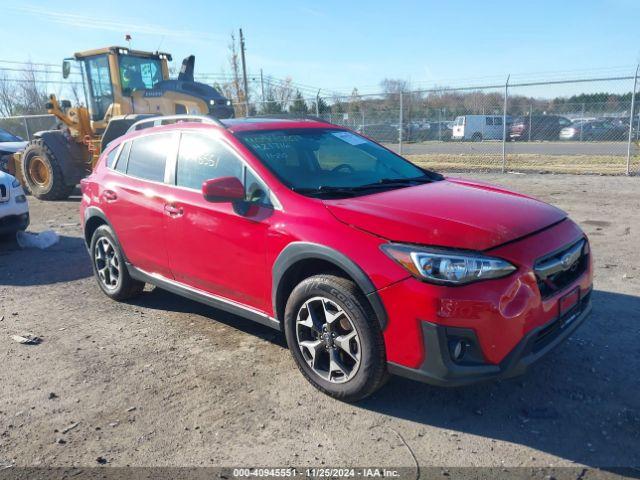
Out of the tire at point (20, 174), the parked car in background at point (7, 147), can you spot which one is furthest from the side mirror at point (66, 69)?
the parked car in background at point (7, 147)

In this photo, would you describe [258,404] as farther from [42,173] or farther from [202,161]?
[42,173]

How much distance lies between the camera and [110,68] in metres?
11.8

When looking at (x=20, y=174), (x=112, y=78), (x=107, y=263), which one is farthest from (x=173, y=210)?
(x=20, y=174)

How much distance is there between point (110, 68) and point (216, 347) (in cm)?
982

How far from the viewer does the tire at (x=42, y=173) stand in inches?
469

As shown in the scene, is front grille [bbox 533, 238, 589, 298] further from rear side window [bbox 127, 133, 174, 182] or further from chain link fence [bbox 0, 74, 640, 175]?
chain link fence [bbox 0, 74, 640, 175]

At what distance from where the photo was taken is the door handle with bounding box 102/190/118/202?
4934 mm

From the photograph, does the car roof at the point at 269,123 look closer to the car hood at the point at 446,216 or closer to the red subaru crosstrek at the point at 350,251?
the red subaru crosstrek at the point at 350,251

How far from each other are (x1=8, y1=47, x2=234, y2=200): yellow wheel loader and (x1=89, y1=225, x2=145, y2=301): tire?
22.2 ft

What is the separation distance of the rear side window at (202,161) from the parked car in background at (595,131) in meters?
19.4

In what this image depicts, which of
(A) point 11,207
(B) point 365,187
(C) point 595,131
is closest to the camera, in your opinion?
(B) point 365,187

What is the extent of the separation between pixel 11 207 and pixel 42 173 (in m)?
5.47

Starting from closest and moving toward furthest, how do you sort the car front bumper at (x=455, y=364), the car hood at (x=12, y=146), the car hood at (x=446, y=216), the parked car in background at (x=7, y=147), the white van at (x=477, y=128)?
1. the car front bumper at (x=455, y=364)
2. the car hood at (x=446, y=216)
3. the parked car in background at (x=7, y=147)
4. the car hood at (x=12, y=146)
5. the white van at (x=477, y=128)

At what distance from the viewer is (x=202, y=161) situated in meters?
4.16
